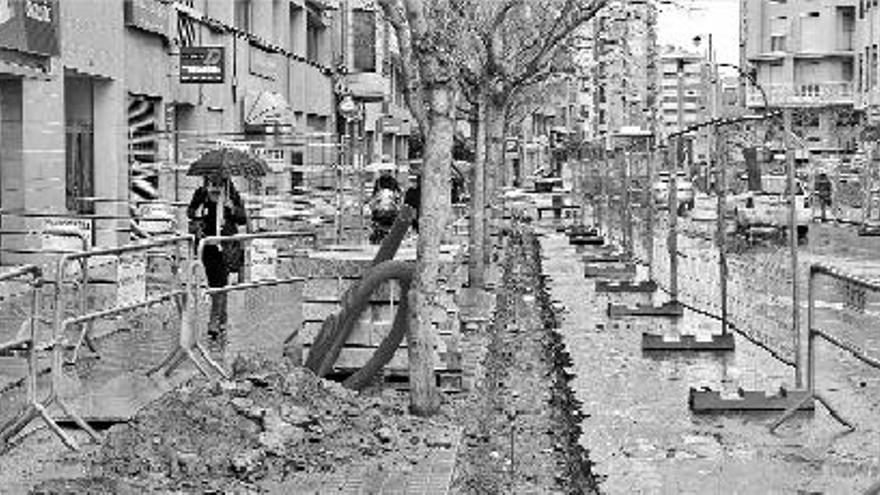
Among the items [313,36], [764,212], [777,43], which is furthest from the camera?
[777,43]

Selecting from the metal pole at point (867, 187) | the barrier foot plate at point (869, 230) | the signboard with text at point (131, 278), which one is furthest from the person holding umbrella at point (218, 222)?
the metal pole at point (867, 187)

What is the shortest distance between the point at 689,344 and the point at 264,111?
2603cm

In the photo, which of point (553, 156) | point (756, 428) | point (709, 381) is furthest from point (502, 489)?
point (553, 156)

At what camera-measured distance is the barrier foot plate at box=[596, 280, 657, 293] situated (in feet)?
77.3

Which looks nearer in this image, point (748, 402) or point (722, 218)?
point (748, 402)

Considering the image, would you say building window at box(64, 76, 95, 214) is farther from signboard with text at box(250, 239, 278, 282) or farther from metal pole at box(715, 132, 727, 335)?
metal pole at box(715, 132, 727, 335)

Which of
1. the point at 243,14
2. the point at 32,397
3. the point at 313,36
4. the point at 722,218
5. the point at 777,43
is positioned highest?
the point at 777,43

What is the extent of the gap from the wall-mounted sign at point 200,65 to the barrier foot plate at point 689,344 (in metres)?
17.6

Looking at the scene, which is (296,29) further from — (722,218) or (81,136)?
(722,218)

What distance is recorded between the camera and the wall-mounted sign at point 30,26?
2134 centimetres

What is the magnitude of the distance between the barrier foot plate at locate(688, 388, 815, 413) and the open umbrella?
956 cm

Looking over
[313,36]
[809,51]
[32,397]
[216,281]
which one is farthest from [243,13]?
[809,51]

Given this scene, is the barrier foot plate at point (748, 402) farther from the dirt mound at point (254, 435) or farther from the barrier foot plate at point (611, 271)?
the barrier foot plate at point (611, 271)

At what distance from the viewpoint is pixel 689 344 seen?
54.1ft
